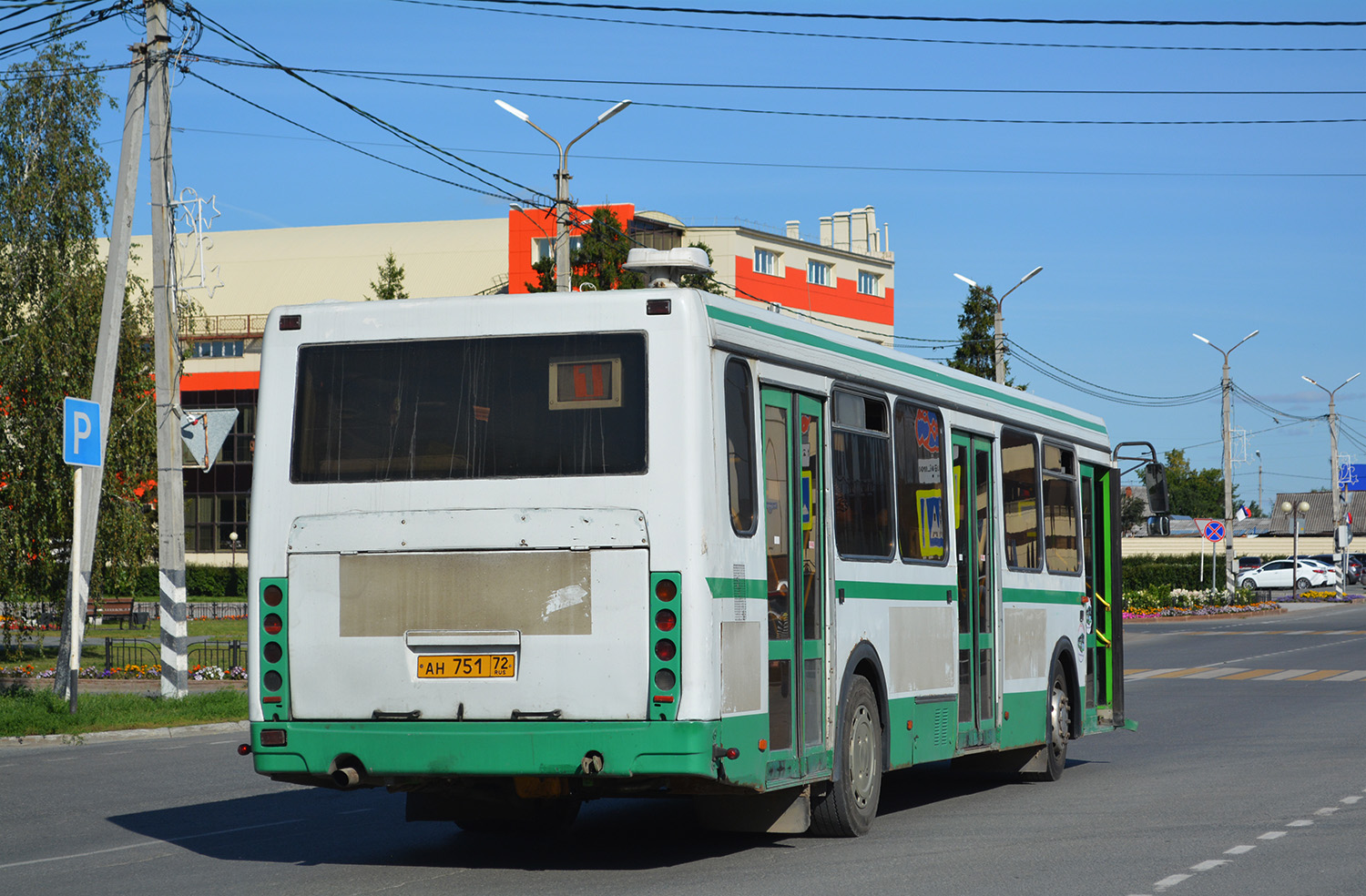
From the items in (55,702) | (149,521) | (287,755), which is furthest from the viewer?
(149,521)

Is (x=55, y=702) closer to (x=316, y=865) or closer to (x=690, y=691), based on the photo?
(x=316, y=865)

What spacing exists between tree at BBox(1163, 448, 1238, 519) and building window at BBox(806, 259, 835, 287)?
61.2 metres

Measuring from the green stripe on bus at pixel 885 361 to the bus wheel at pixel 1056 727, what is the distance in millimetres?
2237

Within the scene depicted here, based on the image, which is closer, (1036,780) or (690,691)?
(690,691)

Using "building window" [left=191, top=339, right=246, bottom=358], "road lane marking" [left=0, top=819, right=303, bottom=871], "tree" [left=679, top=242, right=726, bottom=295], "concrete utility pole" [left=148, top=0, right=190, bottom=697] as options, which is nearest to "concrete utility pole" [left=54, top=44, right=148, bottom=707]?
"concrete utility pole" [left=148, top=0, right=190, bottom=697]

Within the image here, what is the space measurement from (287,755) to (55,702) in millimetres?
13318

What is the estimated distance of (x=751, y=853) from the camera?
9750 millimetres

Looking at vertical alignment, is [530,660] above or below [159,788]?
above

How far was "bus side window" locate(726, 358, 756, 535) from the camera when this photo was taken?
8703 mm

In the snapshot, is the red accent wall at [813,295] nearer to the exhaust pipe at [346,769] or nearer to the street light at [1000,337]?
the street light at [1000,337]

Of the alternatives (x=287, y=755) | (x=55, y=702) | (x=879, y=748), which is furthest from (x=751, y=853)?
(x=55, y=702)

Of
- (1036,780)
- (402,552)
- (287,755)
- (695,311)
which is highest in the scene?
(695,311)

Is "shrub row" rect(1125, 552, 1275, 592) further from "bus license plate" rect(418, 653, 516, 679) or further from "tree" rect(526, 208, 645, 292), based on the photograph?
"bus license plate" rect(418, 653, 516, 679)

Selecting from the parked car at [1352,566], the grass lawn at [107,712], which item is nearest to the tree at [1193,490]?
the parked car at [1352,566]
